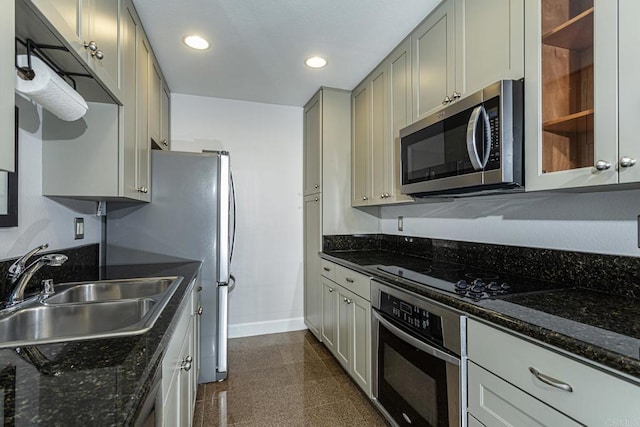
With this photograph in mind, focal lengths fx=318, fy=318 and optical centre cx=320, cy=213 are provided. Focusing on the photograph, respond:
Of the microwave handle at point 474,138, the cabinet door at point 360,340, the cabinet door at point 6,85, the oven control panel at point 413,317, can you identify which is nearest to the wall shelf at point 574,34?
the microwave handle at point 474,138

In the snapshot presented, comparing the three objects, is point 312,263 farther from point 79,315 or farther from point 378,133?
point 79,315

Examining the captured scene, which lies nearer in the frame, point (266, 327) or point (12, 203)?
point (12, 203)

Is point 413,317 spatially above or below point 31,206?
below

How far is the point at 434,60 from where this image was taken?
5.96 feet

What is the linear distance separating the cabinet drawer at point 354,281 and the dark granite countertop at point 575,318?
1.67ft

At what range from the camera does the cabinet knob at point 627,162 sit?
0.96m

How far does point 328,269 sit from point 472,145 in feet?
5.20

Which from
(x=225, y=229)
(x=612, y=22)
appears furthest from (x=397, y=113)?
(x=225, y=229)

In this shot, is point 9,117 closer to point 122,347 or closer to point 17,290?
point 122,347

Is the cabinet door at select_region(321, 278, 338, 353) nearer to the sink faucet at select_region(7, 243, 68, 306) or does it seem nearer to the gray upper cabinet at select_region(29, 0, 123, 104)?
the sink faucet at select_region(7, 243, 68, 306)

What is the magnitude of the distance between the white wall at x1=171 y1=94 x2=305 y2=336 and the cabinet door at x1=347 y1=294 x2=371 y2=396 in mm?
1236

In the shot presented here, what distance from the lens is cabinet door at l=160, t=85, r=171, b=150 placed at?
100 inches

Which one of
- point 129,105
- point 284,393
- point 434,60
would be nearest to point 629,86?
point 434,60

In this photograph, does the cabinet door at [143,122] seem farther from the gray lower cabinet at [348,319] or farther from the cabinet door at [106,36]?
the gray lower cabinet at [348,319]
